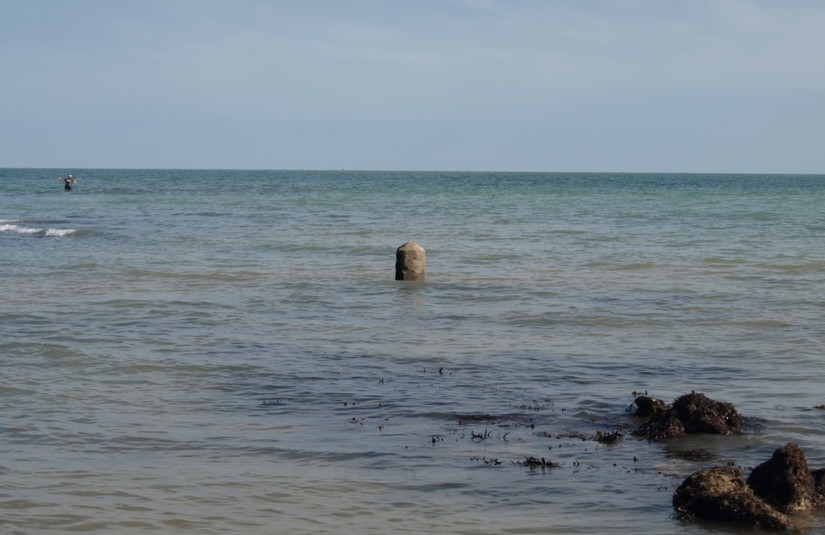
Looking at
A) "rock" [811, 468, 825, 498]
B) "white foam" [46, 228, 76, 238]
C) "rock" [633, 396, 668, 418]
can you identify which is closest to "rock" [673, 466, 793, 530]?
"rock" [811, 468, 825, 498]

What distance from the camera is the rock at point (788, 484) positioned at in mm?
6430

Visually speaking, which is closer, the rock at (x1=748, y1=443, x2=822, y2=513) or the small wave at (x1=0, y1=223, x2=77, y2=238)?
the rock at (x1=748, y1=443, x2=822, y2=513)

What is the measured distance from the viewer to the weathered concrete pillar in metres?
18.3

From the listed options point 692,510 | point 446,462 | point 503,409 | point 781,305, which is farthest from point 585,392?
point 781,305

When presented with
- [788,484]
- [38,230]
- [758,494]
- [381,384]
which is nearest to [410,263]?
[381,384]

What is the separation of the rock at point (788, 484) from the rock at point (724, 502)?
12 cm

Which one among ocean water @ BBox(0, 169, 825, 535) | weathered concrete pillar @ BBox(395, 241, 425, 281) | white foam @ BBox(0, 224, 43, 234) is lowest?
ocean water @ BBox(0, 169, 825, 535)

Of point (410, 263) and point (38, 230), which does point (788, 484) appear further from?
point (38, 230)

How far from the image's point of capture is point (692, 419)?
827 centimetres

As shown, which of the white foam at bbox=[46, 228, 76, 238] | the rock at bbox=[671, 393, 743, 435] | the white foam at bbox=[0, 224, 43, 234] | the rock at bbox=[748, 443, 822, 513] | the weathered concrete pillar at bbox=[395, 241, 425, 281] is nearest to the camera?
the rock at bbox=[748, 443, 822, 513]

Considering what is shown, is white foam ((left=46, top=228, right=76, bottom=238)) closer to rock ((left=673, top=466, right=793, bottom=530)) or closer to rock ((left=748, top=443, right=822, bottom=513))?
rock ((left=673, top=466, right=793, bottom=530))

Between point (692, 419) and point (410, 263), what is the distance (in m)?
10.4

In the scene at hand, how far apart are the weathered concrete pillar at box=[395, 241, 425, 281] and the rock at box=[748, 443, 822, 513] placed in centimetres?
1198

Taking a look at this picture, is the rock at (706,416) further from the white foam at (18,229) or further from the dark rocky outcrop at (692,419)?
the white foam at (18,229)
